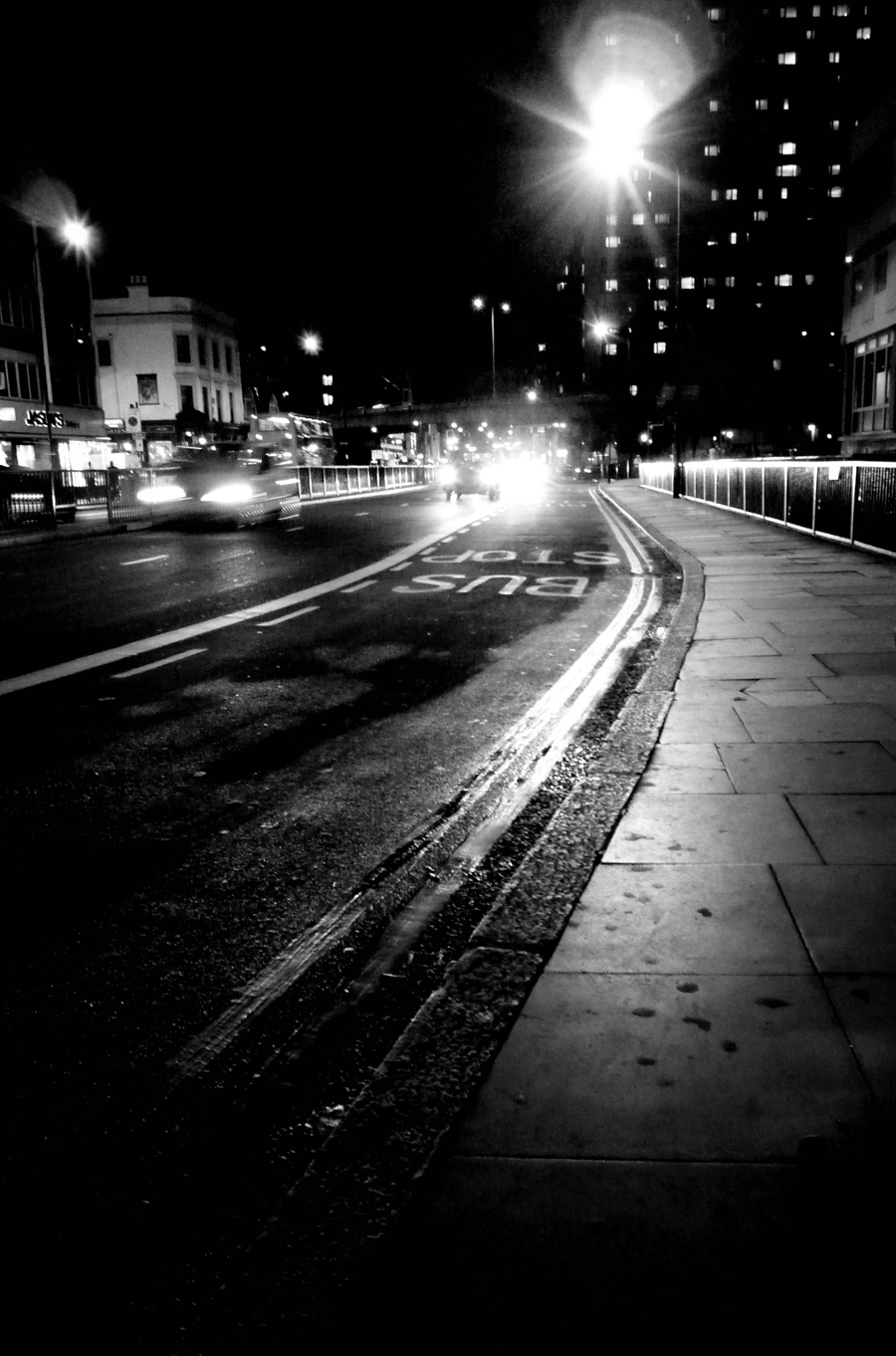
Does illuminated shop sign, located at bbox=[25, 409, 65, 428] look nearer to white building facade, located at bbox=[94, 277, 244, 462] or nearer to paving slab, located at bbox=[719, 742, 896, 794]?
white building facade, located at bbox=[94, 277, 244, 462]

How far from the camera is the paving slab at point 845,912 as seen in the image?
315 centimetres

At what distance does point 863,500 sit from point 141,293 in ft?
253

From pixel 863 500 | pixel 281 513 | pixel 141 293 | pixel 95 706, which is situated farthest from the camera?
pixel 141 293

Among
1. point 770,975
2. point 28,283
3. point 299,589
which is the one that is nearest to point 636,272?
point 28,283

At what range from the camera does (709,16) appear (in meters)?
135

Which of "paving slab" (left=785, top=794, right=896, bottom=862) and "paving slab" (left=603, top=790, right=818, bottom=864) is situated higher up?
"paving slab" (left=785, top=794, right=896, bottom=862)

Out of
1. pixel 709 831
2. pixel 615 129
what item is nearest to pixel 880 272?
pixel 615 129

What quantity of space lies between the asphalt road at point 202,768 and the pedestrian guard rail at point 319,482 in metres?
15.8

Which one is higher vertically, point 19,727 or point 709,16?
point 709,16

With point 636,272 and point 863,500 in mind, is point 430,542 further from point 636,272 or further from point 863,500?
point 636,272

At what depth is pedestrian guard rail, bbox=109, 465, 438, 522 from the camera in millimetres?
30812

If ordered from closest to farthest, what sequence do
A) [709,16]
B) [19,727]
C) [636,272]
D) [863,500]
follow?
[19,727] → [863,500] → [709,16] → [636,272]

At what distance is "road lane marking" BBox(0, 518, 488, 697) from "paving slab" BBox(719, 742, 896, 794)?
217 inches

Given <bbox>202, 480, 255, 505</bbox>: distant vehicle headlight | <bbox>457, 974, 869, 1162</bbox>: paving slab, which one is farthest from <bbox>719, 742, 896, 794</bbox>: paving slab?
<bbox>202, 480, 255, 505</bbox>: distant vehicle headlight
